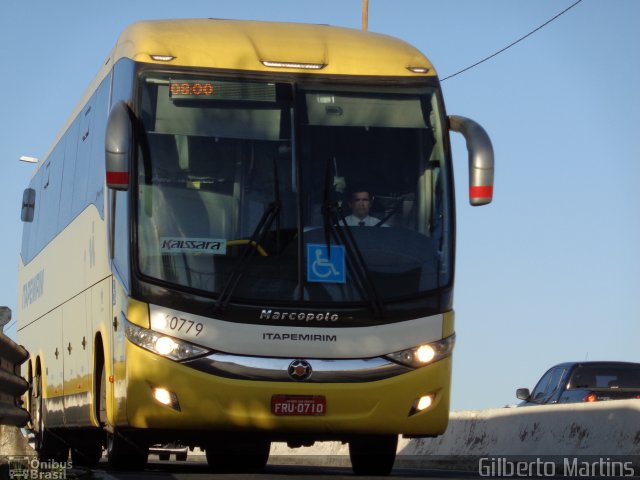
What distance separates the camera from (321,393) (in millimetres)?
12227

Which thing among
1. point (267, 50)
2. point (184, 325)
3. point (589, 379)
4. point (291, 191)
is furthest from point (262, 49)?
point (589, 379)

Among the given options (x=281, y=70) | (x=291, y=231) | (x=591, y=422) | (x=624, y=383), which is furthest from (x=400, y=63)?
(x=624, y=383)

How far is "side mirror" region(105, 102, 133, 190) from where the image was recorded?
40.5 feet

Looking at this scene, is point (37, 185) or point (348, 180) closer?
point (348, 180)

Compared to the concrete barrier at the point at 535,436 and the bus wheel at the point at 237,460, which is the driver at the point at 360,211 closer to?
the bus wheel at the point at 237,460

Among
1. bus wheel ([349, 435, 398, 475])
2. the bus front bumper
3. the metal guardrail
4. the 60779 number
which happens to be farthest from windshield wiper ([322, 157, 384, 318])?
the metal guardrail

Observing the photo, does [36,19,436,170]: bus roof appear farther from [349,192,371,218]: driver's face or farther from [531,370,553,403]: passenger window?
[531,370,553,403]: passenger window

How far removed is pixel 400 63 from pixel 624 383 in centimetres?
953

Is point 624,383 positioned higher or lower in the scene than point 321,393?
lower

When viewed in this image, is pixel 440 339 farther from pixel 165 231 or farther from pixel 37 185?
pixel 37 185

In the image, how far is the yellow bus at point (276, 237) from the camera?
1218 centimetres

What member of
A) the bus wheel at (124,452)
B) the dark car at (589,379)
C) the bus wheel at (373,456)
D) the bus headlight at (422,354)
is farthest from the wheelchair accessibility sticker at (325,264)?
the dark car at (589,379)

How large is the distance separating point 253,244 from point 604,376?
10423 millimetres

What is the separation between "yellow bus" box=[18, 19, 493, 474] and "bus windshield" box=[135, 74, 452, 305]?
14mm
